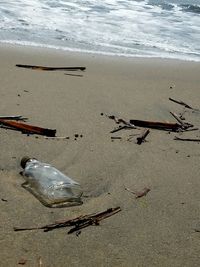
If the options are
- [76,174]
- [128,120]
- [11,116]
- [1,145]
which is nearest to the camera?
[76,174]

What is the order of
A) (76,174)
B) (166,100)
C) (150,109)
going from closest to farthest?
1. (76,174)
2. (150,109)
3. (166,100)

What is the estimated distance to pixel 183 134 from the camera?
4.70 metres

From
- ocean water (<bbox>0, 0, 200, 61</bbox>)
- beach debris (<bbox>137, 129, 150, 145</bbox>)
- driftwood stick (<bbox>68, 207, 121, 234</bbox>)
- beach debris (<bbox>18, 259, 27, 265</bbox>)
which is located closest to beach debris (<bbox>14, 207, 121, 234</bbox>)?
driftwood stick (<bbox>68, 207, 121, 234</bbox>)

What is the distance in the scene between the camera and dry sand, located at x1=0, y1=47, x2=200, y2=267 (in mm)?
2760

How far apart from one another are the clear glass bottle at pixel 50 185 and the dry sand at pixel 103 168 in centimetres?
6

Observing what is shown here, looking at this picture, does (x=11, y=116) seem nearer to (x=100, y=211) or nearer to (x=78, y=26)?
(x=100, y=211)

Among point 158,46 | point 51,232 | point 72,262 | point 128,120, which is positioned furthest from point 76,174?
point 158,46

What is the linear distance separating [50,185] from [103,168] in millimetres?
626

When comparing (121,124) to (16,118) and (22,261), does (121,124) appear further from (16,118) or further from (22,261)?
(22,261)

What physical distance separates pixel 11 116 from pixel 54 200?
1.60 metres

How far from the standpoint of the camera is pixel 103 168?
3791 millimetres

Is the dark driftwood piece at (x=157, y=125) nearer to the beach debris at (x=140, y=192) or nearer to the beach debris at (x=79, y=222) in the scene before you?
the beach debris at (x=140, y=192)

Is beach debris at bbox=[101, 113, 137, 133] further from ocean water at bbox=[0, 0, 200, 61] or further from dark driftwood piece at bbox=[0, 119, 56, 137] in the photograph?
ocean water at bbox=[0, 0, 200, 61]

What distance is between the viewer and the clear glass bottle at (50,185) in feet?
10.4
